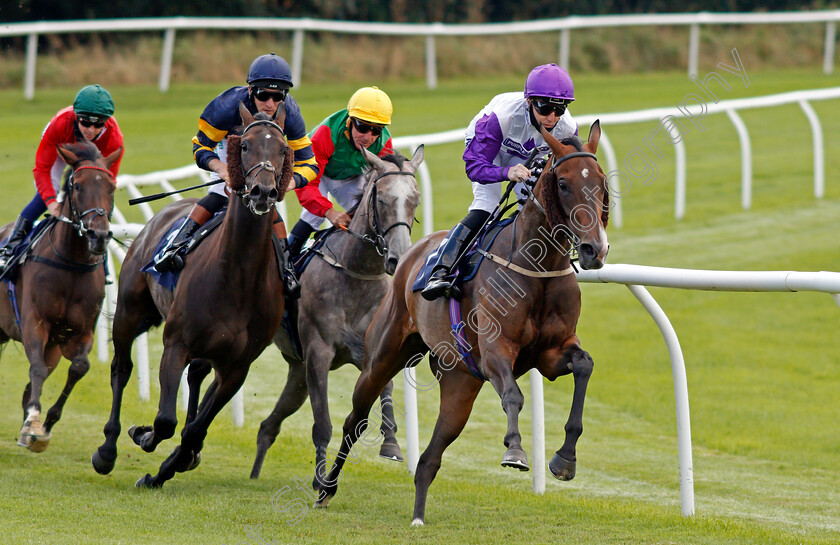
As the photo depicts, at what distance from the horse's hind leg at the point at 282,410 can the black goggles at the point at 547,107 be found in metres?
2.38

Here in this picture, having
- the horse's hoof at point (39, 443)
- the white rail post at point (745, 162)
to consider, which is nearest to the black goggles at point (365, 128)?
the horse's hoof at point (39, 443)

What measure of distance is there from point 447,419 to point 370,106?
193 cm

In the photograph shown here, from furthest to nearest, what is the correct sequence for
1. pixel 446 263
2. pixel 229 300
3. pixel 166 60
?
pixel 166 60 → pixel 229 300 → pixel 446 263

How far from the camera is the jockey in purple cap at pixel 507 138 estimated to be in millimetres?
4852

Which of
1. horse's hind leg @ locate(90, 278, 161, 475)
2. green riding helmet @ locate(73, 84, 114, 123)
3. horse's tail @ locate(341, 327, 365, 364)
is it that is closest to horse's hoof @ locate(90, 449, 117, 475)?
horse's hind leg @ locate(90, 278, 161, 475)

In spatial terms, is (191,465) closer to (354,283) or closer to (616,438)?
(354,283)

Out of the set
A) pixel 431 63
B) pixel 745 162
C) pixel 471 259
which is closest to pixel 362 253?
pixel 471 259

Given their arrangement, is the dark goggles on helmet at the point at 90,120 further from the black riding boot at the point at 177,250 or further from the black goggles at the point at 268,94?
the black goggles at the point at 268,94

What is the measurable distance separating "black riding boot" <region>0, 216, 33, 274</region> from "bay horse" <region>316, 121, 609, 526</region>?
275 cm

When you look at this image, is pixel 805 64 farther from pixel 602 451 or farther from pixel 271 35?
pixel 602 451

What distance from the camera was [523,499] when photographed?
5465 millimetres

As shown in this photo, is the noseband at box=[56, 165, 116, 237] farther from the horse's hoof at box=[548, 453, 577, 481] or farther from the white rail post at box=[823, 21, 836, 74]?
the white rail post at box=[823, 21, 836, 74]

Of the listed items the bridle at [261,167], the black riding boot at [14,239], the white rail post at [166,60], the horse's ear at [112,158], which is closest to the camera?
the bridle at [261,167]

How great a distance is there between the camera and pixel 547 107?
4.91 metres
